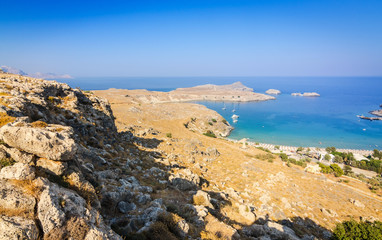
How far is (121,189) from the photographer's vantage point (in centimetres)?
1101

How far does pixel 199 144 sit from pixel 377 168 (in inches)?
2658

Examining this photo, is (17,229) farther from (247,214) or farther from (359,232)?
(359,232)

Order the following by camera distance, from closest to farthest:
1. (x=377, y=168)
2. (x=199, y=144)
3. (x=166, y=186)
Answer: (x=166, y=186) → (x=199, y=144) → (x=377, y=168)

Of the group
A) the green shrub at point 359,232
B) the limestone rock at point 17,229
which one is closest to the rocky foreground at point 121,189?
the limestone rock at point 17,229

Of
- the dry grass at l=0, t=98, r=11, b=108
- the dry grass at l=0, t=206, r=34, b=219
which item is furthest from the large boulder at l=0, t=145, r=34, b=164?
the dry grass at l=0, t=98, r=11, b=108

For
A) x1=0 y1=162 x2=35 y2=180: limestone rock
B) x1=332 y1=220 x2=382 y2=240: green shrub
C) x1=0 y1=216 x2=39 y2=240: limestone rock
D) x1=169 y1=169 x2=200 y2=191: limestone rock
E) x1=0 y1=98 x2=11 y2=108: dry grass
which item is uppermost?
x1=0 y1=98 x2=11 y2=108: dry grass

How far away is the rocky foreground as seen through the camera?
5.61 metres

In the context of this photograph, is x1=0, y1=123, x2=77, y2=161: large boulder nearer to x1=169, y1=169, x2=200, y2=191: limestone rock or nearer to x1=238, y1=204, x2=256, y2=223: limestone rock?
x1=169, y1=169, x2=200, y2=191: limestone rock

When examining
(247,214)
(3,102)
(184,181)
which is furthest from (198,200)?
(3,102)

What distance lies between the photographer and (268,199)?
61.9ft

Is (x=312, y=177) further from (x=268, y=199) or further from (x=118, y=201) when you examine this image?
(x=118, y=201)

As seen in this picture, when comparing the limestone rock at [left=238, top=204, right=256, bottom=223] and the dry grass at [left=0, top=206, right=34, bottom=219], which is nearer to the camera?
the dry grass at [left=0, top=206, right=34, bottom=219]

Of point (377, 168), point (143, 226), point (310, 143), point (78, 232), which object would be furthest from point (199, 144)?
point (310, 143)

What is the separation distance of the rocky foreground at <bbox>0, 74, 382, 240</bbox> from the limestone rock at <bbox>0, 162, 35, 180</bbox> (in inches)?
1.0
